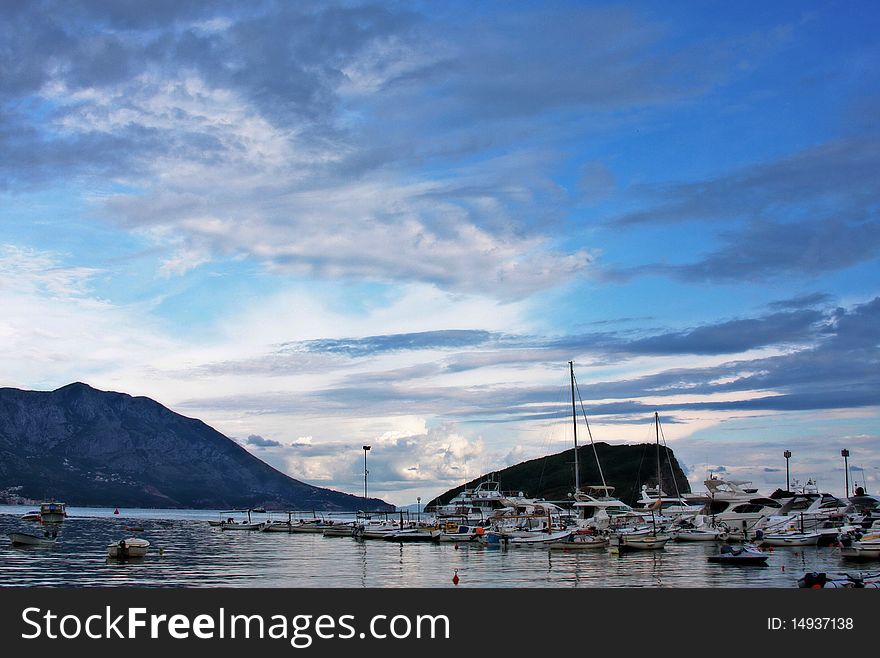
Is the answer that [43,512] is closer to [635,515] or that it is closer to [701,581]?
[635,515]

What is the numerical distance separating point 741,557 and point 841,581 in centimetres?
3030

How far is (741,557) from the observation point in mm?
69875

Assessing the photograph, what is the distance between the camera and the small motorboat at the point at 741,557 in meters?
69.5

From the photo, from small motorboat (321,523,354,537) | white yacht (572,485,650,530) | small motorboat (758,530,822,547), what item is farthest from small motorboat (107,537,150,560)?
small motorboat (758,530,822,547)

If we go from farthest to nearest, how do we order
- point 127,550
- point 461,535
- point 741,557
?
point 461,535 < point 127,550 < point 741,557

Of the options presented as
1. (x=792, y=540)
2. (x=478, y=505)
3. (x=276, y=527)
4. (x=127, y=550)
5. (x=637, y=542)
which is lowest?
(x=276, y=527)

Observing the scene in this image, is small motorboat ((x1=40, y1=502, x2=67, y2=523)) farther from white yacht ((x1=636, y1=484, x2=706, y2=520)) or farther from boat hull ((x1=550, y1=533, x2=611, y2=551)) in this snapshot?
boat hull ((x1=550, y1=533, x2=611, y2=551))

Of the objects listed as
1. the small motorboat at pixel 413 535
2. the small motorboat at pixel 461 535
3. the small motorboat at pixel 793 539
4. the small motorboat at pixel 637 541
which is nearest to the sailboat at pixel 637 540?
the small motorboat at pixel 637 541

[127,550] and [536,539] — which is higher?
[127,550]

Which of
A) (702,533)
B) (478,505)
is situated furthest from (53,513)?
(702,533)

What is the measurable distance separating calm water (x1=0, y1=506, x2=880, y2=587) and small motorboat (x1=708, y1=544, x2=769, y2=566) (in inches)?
54.3

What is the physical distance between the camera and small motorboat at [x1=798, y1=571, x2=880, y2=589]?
39719mm

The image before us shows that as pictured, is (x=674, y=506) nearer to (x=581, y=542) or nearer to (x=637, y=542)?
(x=581, y=542)
